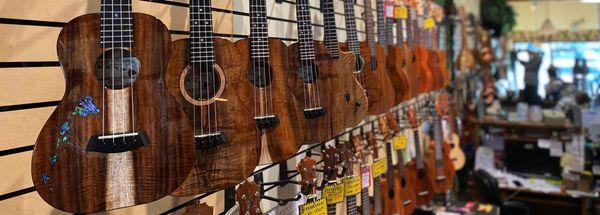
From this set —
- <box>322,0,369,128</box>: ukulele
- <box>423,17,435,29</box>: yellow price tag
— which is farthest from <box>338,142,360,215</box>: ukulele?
<box>423,17,435,29</box>: yellow price tag

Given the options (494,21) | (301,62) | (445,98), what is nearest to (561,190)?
(445,98)

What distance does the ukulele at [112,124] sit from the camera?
0.83 m

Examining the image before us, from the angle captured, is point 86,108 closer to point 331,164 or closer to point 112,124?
point 112,124

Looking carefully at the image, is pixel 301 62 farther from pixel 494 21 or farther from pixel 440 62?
pixel 494 21

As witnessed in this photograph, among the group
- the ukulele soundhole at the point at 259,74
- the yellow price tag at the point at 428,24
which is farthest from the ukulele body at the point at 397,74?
the ukulele soundhole at the point at 259,74

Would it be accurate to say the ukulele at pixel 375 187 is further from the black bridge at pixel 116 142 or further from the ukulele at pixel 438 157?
the black bridge at pixel 116 142

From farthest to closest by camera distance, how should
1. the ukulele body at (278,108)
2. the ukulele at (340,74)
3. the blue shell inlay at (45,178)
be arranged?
the ukulele at (340,74) → the ukulele body at (278,108) → the blue shell inlay at (45,178)

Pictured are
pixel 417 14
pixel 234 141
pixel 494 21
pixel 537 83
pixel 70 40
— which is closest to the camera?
pixel 70 40

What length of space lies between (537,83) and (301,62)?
15.8ft

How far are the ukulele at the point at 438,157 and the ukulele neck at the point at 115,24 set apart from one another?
2.42 meters

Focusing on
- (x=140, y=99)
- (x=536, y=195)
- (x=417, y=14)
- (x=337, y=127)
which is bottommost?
(x=536, y=195)

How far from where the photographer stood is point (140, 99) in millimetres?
917

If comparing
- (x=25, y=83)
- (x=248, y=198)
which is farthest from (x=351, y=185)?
(x=25, y=83)

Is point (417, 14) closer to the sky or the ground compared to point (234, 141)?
closer to the sky
